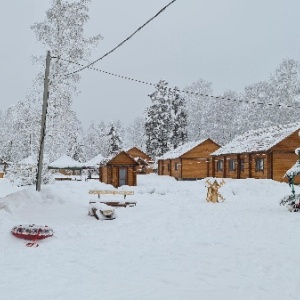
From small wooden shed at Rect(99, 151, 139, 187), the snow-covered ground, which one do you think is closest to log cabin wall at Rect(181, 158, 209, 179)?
small wooden shed at Rect(99, 151, 139, 187)

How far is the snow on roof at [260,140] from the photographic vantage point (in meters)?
27.4

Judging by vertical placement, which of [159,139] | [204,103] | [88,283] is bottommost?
[88,283]

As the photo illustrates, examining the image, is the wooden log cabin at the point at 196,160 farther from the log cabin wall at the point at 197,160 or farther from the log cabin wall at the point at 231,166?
the log cabin wall at the point at 231,166

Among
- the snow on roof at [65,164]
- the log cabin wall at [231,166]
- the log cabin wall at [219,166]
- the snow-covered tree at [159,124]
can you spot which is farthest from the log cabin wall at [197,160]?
the snow-covered tree at [159,124]

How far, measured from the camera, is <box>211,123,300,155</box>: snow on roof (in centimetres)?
2736

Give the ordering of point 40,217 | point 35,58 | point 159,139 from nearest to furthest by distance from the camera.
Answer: point 40,217
point 35,58
point 159,139

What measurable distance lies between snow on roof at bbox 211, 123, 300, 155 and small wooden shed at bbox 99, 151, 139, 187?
8.85 meters

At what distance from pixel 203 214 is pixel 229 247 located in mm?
5486

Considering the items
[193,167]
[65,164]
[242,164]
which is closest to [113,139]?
[193,167]

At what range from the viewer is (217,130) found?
190ft

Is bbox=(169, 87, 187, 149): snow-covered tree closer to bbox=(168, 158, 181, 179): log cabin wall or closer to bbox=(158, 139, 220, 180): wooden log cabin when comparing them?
bbox=(168, 158, 181, 179): log cabin wall

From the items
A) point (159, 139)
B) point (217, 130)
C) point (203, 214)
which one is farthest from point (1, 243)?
point (217, 130)

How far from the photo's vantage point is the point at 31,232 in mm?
8500

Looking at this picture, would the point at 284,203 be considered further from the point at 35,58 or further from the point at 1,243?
the point at 35,58
